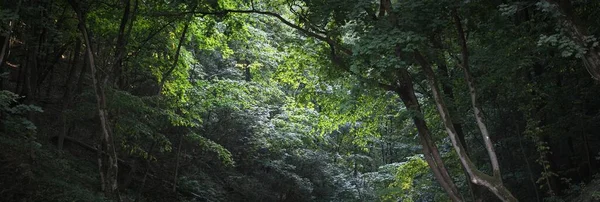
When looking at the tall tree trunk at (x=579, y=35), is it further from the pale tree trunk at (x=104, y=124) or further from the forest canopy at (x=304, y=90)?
the pale tree trunk at (x=104, y=124)

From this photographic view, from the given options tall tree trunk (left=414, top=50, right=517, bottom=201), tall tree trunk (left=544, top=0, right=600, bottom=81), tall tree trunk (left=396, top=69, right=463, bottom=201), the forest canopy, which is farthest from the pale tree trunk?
tall tree trunk (left=544, top=0, right=600, bottom=81)

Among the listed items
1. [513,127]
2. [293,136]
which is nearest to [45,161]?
[293,136]

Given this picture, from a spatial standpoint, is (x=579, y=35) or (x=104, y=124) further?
(x=104, y=124)

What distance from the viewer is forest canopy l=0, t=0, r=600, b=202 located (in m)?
8.53

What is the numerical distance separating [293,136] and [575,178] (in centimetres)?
954

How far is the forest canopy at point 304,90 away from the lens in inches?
336

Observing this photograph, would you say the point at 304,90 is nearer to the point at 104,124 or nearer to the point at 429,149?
the point at 429,149

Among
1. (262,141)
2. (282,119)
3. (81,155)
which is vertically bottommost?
(81,155)

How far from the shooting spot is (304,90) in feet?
42.9

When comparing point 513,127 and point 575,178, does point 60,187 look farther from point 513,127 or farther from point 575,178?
point 575,178

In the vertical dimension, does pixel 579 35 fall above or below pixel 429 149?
above

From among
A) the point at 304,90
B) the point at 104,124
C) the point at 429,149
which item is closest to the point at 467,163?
the point at 429,149

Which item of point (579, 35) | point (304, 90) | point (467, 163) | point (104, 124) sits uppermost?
point (304, 90)

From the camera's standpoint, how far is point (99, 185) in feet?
36.5
